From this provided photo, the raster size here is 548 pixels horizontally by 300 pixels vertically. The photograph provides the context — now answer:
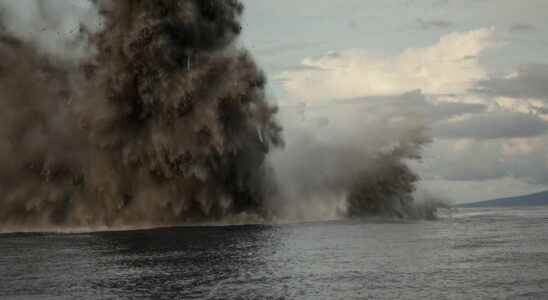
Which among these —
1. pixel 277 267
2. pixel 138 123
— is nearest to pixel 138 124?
pixel 138 123

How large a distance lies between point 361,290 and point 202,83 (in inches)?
2049

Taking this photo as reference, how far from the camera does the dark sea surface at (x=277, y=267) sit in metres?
30.2

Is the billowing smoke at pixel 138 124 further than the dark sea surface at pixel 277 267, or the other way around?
the billowing smoke at pixel 138 124

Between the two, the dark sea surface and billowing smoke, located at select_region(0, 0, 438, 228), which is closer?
the dark sea surface

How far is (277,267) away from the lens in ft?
127

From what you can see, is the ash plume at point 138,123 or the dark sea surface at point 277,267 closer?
the dark sea surface at point 277,267

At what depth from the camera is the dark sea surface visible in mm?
30188

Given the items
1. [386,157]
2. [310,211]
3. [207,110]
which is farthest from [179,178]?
[386,157]

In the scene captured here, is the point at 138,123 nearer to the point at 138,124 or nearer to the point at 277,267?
the point at 138,124

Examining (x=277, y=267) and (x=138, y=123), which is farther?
(x=138, y=123)

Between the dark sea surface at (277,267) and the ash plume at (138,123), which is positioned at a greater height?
the ash plume at (138,123)

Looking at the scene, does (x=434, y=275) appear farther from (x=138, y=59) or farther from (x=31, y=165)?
(x=31, y=165)

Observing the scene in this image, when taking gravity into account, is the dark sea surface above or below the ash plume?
below

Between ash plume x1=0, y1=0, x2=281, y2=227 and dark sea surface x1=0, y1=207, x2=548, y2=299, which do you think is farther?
ash plume x1=0, y1=0, x2=281, y2=227
